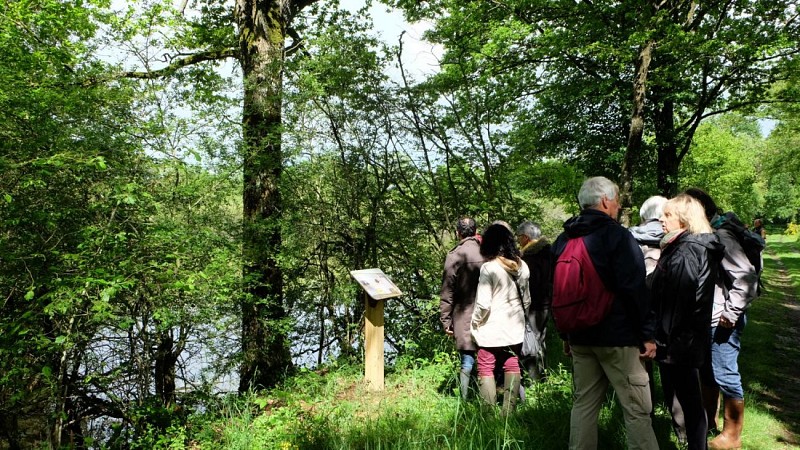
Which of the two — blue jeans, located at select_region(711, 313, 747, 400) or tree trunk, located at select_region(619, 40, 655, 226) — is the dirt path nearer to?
blue jeans, located at select_region(711, 313, 747, 400)

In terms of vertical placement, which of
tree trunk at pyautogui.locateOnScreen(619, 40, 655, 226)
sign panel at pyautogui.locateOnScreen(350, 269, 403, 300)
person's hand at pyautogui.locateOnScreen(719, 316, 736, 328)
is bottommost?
person's hand at pyautogui.locateOnScreen(719, 316, 736, 328)

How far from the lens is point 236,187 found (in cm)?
596

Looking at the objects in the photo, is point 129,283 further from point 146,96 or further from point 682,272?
point 682,272

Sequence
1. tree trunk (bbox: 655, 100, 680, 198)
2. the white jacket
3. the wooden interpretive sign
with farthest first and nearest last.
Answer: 1. tree trunk (bbox: 655, 100, 680, 198)
2. the wooden interpretive sign
3. the white jacket

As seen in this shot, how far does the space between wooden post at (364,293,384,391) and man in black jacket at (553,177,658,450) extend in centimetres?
259

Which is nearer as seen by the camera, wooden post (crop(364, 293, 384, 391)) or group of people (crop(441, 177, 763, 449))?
group of people (crop(441, 177, 763, 449))

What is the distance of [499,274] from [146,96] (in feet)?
14.0

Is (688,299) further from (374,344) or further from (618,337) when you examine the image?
(374,344)

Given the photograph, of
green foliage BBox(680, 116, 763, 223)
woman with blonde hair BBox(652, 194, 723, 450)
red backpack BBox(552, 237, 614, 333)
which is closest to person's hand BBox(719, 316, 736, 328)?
woman with blonde hair BBox(652, 194, 723, 450)

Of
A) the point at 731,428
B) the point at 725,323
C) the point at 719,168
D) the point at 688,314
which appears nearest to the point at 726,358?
the point at 725,323

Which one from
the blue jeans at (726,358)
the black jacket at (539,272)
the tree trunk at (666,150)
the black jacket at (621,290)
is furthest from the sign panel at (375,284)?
the tree trunk at (666,150)

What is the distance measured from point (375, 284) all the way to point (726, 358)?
3.20 metres

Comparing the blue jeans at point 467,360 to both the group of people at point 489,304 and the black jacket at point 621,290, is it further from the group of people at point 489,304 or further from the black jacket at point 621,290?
the black jacket at point 621,290

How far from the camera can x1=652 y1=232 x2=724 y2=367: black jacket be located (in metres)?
3.11
